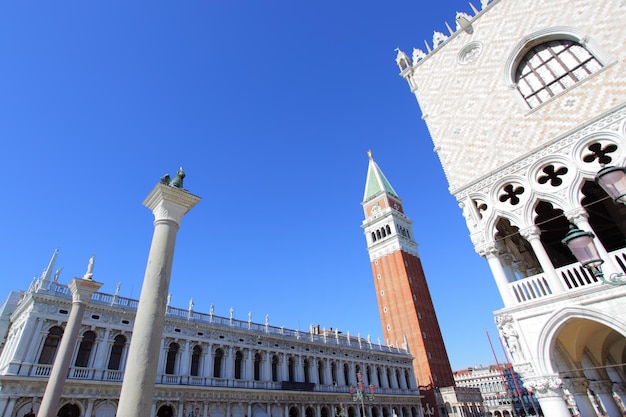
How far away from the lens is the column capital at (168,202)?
21.6 feet

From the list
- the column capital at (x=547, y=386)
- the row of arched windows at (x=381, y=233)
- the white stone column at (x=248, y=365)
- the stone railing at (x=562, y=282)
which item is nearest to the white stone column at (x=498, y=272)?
the stone railing at (x=562, y=282)

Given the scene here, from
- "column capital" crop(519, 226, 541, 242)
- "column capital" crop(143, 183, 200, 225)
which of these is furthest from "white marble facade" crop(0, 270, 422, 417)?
"column capital" crop(519, 226, 541, 242)

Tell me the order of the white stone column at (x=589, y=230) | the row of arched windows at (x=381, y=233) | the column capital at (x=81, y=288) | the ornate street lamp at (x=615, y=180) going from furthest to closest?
the row of arched windows at (x=381, y=233) < the column capital at (x=81, y=288) < the white stone column at (x=589, y=230) < the ornate street lamp at (x=615, y=180)

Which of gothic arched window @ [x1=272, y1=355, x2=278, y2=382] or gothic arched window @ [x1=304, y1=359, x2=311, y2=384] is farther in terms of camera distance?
gothic arched window @ [x1=304, y1=359, x2=311, y2=384]

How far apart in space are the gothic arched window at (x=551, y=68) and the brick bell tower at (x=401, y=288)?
35928mm

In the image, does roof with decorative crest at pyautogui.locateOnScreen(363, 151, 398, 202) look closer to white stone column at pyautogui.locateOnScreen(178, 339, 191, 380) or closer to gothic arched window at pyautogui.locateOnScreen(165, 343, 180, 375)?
white stone column at pyautogui.locateOnScreen(178, 339, 191, 380)

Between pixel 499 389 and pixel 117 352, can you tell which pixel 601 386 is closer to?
pixel 117 352

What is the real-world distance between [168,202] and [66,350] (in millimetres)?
6561

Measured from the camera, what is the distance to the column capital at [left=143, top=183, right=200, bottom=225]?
6.58 m

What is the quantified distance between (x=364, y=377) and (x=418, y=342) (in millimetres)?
12157

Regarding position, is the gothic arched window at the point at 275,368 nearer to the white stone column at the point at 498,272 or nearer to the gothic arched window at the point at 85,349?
the gothic arched window at the point at 85,349

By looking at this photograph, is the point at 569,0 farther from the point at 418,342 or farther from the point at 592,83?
the point at 418,342

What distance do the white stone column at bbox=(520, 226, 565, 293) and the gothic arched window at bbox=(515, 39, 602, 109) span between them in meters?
4.54

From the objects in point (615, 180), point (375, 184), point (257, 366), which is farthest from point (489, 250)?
point (375, 184)
